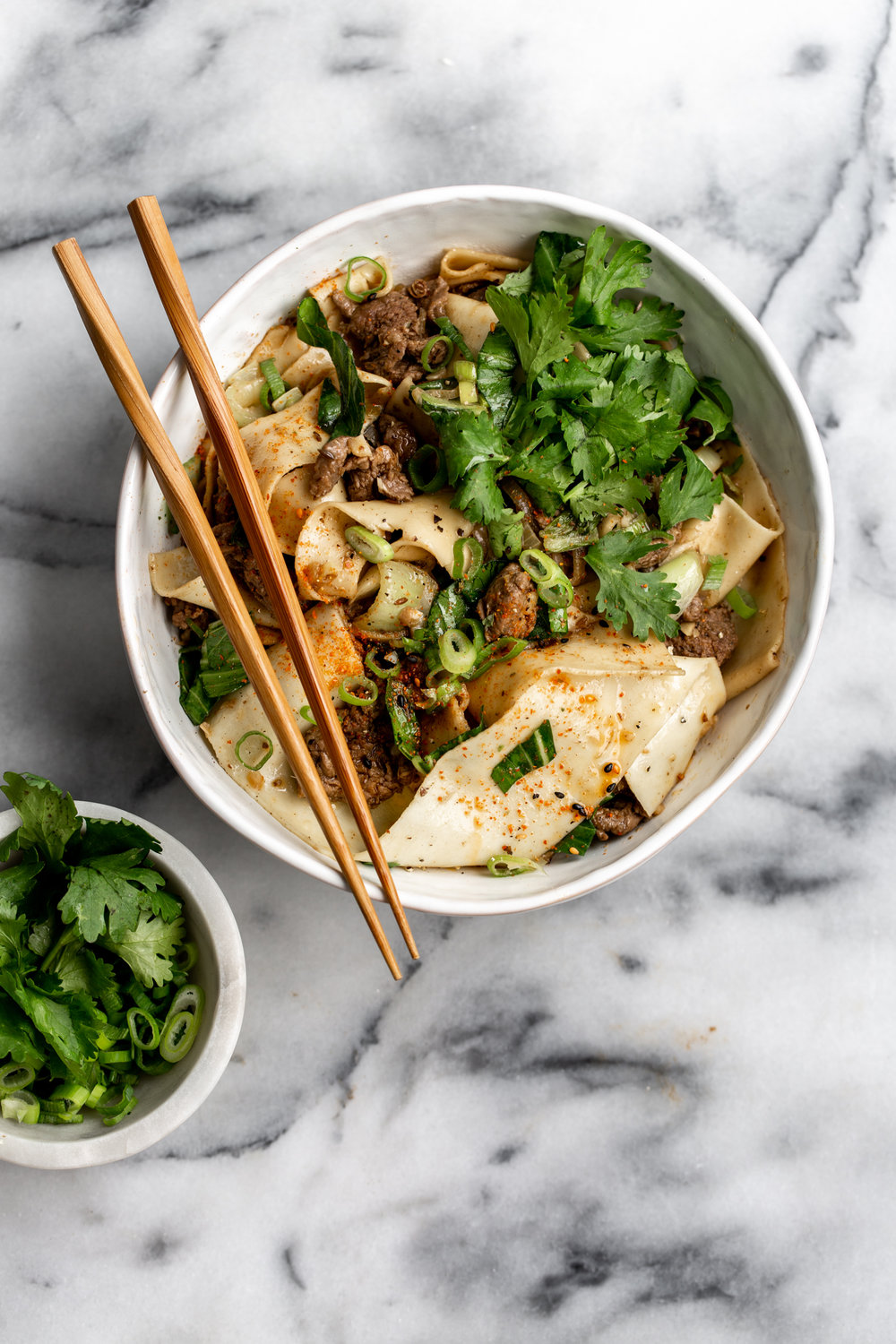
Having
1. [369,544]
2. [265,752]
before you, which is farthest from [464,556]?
[265,752]

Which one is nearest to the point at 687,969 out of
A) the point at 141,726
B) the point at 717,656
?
the point at 717,656

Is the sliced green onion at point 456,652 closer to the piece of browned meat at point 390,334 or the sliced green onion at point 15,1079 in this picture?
the piece of browned meat at point 390,334

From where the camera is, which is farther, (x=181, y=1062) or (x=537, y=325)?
(x=181, y=1062)

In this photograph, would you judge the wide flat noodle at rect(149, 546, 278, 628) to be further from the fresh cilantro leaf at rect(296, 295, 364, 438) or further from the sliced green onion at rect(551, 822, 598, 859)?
the sliced green onion at rect(551, 822, 598, 859)

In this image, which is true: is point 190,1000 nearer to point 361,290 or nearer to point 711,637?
point 711,637

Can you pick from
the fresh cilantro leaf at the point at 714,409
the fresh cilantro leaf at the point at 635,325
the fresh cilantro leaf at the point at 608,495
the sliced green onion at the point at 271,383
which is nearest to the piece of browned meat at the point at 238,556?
the sliced green onion at the point at 271,383

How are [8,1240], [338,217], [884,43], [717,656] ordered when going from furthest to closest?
[884,43] < [8,1240] < [717,656] < [338,217]

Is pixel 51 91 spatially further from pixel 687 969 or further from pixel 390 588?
pixel 687 969
